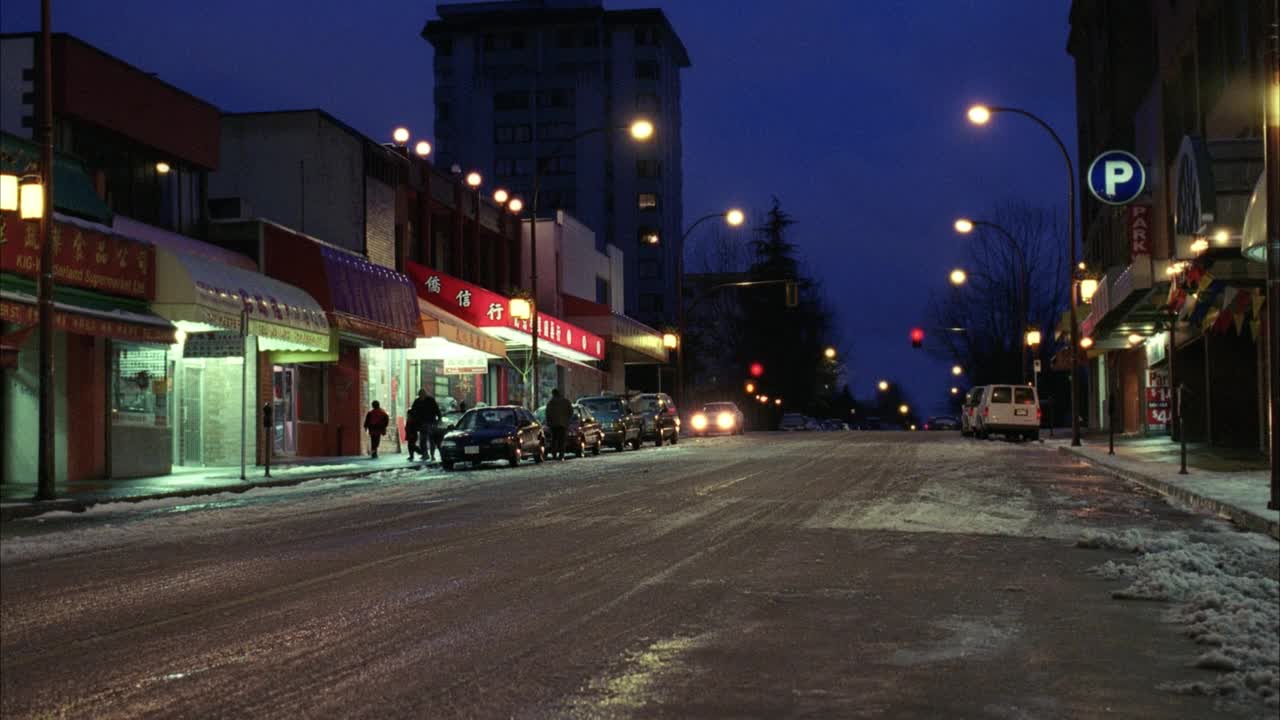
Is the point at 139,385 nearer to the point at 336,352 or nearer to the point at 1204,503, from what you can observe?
the point at 336,352

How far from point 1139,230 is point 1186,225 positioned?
46.9ft

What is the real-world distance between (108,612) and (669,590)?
3.88 metres

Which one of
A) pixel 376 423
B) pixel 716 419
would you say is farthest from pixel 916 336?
pixel 376 423

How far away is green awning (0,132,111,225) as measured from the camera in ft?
77.4

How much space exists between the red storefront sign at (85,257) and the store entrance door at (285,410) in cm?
934

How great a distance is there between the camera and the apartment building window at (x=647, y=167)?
11175 cm

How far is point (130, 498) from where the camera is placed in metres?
21.2

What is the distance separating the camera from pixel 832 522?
1641 centimetres

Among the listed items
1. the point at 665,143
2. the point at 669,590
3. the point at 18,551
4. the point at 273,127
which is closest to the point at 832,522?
the point at 669,590

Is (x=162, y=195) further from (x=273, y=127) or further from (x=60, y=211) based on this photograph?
(x=273, y=127)

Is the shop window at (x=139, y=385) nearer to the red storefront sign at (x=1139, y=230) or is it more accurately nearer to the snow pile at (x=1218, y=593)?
the snow pile at (x=1218, y=593)

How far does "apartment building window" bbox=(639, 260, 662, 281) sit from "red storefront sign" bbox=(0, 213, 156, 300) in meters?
86.7

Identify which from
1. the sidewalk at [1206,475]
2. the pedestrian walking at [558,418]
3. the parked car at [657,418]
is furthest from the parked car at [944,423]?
the pedestrian walking at [558,418]

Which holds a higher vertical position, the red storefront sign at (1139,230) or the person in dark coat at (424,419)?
the red storefront sign at (1139,230)
